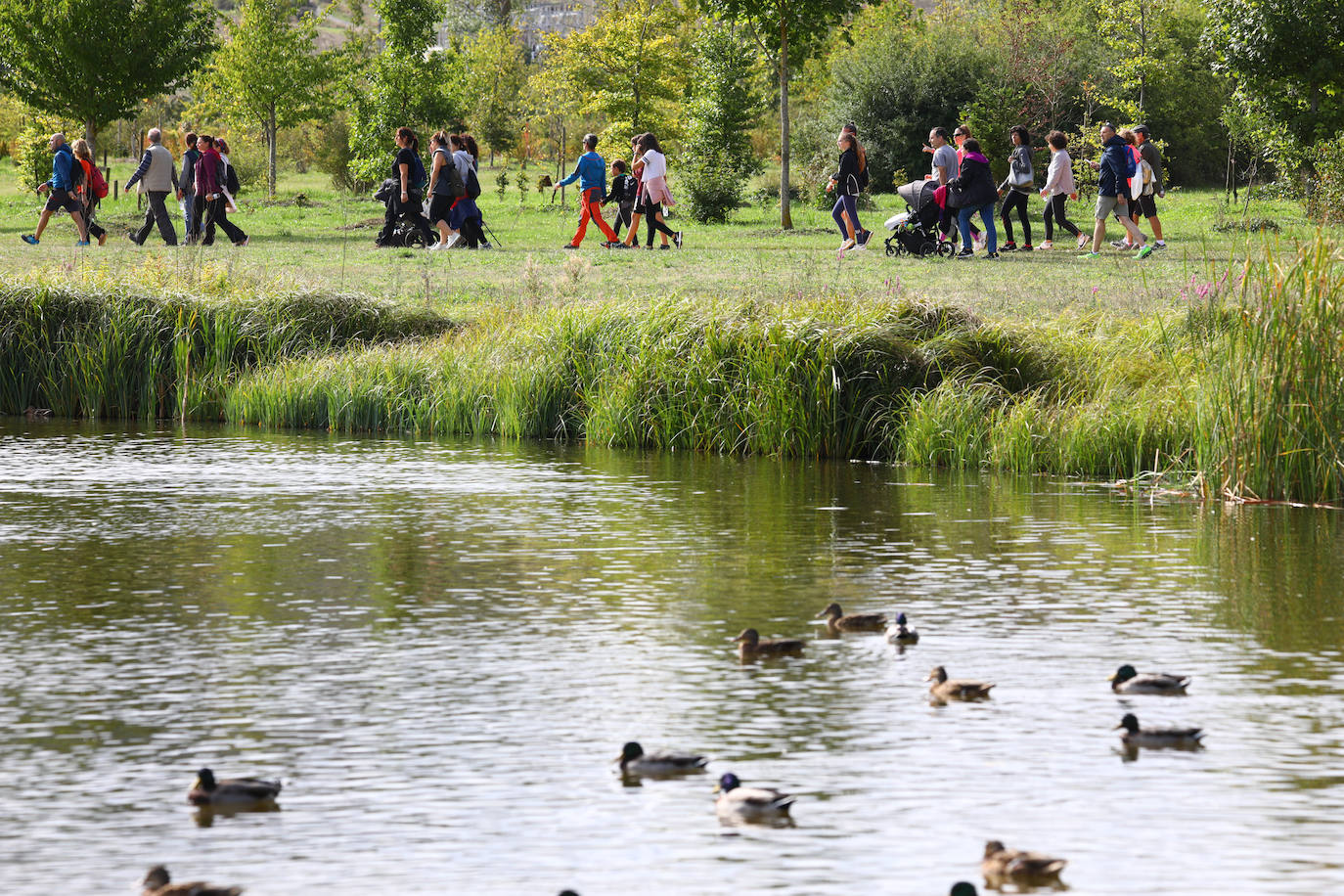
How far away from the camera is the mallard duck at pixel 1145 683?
7.87 meters

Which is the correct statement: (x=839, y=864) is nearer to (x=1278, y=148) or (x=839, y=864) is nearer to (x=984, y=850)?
(x=984, y=850)

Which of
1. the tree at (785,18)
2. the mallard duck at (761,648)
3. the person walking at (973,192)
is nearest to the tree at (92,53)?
the tree at (785,18)

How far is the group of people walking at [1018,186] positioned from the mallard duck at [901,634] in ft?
51.0

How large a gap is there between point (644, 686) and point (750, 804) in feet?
6.54

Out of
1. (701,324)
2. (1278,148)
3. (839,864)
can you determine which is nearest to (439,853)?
(839,864)

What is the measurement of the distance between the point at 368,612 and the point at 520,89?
69962mm

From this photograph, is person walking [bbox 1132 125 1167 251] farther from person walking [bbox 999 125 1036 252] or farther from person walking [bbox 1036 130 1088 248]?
person walking [bbox 999 125 1036 252]

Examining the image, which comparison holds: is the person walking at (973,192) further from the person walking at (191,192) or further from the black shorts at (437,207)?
the person walking at (191,192)

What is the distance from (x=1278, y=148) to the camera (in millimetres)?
33250

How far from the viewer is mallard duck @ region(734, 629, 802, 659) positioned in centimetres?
874

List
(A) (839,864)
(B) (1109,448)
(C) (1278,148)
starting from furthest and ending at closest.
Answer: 1. (C) (1278,148)
2. (B) (1109,448)
3. (A) (839,864)

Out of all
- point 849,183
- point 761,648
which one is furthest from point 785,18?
point 761,648

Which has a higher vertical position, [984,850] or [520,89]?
[520,89]

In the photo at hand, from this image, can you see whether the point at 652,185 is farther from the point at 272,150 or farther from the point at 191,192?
the point at 272,150
